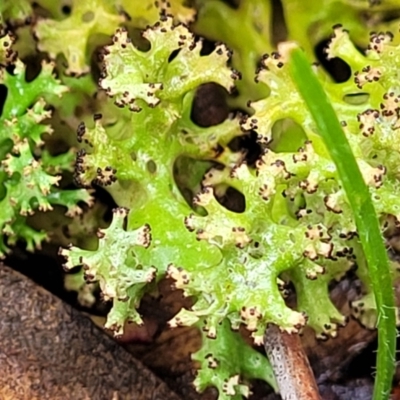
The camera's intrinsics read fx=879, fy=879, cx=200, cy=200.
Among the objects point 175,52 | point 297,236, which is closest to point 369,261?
point 297,236

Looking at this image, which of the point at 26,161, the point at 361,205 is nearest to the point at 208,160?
the point at 26,161

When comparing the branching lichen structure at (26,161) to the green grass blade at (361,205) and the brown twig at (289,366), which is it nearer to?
the brown twig at (289,366)

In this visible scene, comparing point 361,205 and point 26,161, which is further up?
point 361,205

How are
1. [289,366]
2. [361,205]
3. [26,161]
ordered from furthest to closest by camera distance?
[26,161], [289,366], [361,205]

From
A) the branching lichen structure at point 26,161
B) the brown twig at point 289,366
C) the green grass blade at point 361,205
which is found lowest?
the brown twig at point 289,366

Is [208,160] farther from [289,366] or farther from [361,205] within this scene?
[361,205]

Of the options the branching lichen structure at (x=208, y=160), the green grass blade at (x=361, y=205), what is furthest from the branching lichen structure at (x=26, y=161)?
the green grass blade at (x=361, y=205)

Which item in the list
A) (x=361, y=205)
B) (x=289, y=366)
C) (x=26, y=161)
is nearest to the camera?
(x=361, y=205)
